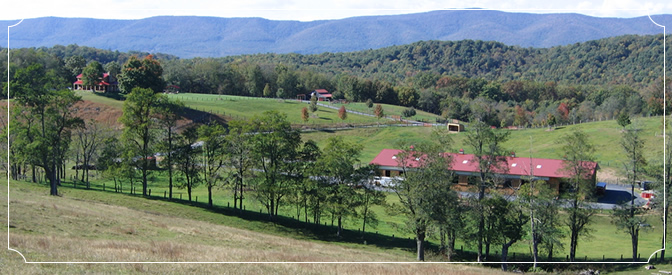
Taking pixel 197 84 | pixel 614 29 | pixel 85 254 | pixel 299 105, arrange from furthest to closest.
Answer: pixel 197 84
pixel 299 105
pixel 614 29
pixel 85 254

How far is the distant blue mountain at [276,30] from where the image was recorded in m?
23.4

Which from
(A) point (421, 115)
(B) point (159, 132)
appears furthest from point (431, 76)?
(B) point (159, 132)

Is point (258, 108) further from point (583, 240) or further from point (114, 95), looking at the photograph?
point (583, 240)

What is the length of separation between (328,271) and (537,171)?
127ft

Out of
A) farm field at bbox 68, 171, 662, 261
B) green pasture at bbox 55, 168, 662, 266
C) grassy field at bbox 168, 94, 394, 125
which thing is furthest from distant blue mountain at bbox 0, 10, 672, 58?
grassy field at bbox 168, 94, 394, 125

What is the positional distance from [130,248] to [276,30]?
19245mm

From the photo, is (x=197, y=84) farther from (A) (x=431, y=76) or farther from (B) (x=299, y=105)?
(A) (x=431, y=76)

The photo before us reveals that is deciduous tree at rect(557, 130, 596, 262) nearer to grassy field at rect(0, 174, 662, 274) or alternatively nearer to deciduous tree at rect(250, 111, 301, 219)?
grassy field at rect(0, 174, 662, 274)

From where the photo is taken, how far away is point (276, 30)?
33219mm

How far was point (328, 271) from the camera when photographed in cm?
1633

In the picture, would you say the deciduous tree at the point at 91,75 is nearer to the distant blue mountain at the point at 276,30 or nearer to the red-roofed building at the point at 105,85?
the red-roofed building at the point at 105,85

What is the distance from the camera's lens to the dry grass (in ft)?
47.6

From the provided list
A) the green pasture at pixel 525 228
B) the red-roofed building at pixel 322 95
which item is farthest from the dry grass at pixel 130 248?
the red-roofed building at pixel 322 95

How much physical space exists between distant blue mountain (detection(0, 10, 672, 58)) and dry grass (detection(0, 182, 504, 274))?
23.3 feet
